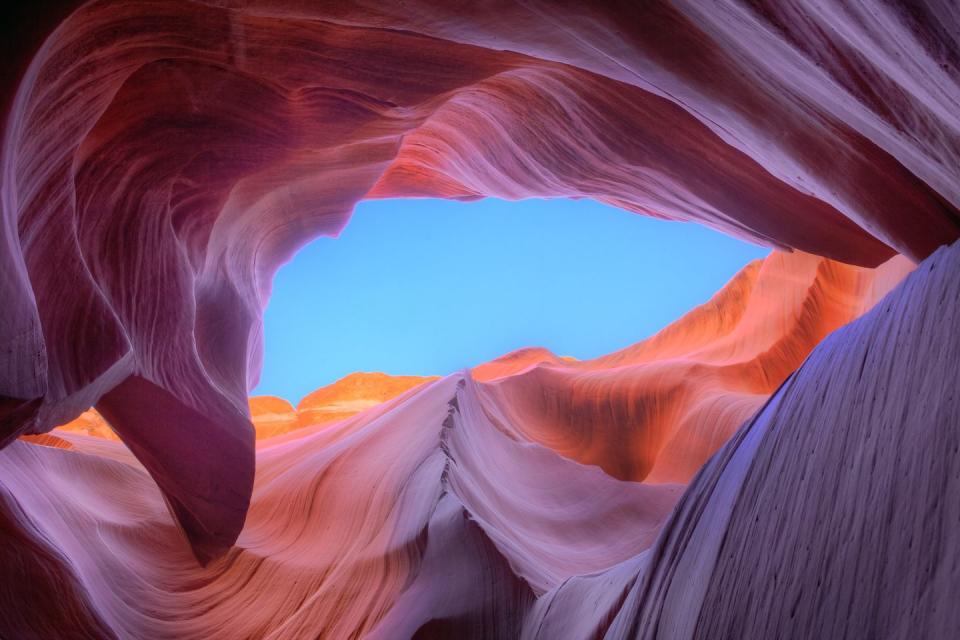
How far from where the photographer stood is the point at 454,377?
7734mm

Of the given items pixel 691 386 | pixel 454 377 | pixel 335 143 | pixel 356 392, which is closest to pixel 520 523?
pixel 454 377

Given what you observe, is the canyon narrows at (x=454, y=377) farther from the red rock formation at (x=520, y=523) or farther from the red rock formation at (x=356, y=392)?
the red rock formation at (x=356, y=392)

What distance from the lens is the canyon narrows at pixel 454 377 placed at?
5.84ft

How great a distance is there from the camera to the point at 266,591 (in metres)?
5.08

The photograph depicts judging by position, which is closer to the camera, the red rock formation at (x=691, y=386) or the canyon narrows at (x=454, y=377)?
the canyon narrows at (x=454, y=377)

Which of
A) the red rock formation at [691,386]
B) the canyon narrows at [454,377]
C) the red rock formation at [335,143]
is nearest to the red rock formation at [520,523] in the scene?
the canyon narrows at [454,377]

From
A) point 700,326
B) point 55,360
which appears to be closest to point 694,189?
point 55,360

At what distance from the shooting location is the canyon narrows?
1.78 meters

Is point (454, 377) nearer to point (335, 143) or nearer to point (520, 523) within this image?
point (520, 523)

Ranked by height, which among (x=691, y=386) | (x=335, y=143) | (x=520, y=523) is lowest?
(x=520, y=523)

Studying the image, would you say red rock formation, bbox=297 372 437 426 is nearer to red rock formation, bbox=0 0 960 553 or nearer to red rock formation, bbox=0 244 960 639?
red rock formation, bbox=0 244 960 639

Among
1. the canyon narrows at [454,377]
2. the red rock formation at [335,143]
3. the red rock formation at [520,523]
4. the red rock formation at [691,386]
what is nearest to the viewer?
the red rock formation at [520,523]

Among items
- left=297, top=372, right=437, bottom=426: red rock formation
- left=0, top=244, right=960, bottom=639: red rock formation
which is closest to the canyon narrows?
left=0, top=244, right=960, bottom=639: red rock formation

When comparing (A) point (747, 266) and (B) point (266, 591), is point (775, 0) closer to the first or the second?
(B) point (266, 591)
